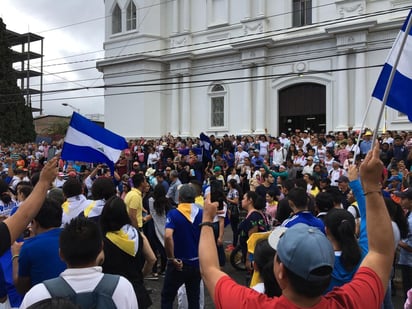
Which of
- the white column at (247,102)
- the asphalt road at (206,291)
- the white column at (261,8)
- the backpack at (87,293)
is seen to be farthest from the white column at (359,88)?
the backpack at (87,293)

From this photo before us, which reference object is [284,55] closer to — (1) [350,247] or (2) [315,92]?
(2) [315,92]

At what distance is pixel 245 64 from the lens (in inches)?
1048

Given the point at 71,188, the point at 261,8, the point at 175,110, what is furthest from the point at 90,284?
the point at 175,110

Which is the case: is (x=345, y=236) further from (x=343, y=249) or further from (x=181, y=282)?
(x=181, y=282)

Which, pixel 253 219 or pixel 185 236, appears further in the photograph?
pixel 253 219

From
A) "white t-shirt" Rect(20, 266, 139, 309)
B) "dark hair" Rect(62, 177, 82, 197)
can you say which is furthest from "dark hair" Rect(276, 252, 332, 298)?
"dark hair" Rect(62, 177, 82, 197)

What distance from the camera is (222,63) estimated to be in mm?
28000

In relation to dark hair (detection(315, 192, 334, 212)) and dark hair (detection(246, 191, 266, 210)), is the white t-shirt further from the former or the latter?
dark hair (detection(246, 191, 266, 210))

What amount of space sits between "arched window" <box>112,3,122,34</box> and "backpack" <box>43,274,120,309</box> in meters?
32.3

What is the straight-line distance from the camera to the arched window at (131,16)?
104ft

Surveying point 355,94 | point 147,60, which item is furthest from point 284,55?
point 147,60

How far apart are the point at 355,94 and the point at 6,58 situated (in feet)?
94.7

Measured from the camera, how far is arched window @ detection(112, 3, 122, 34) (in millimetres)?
32938

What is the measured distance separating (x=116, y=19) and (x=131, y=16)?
1.80 metres
